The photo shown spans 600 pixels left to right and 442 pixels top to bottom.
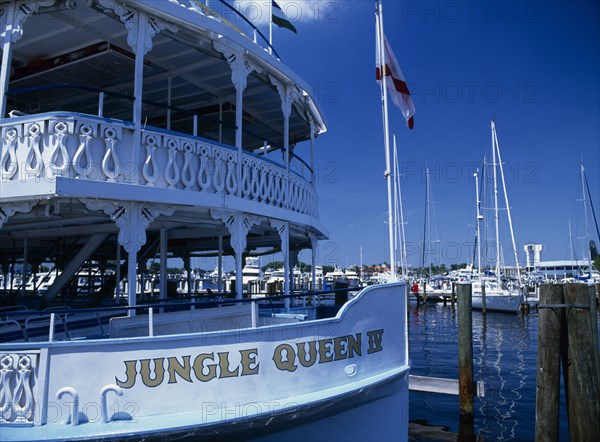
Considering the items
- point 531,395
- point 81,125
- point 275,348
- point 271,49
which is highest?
point 271,49

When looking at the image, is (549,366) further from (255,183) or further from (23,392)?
(23,392)

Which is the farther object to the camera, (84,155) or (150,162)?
(150,162)

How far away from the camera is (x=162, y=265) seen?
11727 mm

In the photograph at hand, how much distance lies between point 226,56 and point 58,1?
279 cm

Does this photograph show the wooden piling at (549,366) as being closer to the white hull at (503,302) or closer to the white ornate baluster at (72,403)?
the white ornate baluster at (72,403)

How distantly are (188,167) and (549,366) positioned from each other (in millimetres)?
6545

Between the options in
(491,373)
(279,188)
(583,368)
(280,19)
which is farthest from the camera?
(491,373)

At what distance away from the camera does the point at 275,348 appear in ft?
21.0

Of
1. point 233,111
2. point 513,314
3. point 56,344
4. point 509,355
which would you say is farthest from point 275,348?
point 513,314

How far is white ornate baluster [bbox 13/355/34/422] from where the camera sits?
534cm

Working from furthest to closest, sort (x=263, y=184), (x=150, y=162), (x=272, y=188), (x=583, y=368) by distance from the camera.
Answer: (x=272, y=188), (x=263, y=184), (x=150, y=162), (x=583, y=368)

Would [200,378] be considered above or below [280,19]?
below

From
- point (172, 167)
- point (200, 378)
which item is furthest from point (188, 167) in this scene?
point (200, 378)

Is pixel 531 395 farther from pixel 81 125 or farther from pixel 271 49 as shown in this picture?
pixel 81 125
